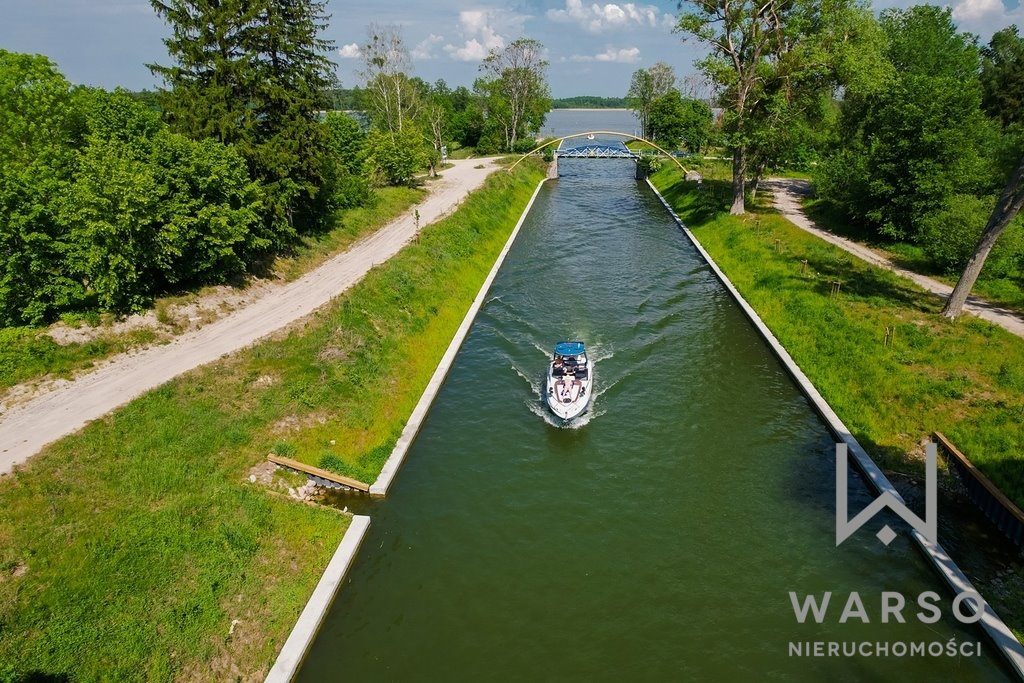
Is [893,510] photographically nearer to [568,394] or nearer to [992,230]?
[568,394]

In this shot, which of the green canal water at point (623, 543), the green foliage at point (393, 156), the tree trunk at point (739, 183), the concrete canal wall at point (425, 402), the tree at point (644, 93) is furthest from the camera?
the tree at point (644, 93)

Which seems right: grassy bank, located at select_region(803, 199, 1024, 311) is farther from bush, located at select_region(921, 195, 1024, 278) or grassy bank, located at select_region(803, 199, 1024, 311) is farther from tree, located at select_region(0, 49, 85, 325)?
tree, located at select_region(0, 49, 85, 325)

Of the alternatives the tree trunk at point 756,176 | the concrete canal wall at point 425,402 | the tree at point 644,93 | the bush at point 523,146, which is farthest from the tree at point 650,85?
the concrete canal wall at point 425,402

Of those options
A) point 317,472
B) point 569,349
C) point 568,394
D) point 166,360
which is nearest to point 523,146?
point 569,349

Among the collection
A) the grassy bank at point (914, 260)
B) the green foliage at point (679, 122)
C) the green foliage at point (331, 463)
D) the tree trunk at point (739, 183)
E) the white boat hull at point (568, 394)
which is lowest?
the green foliage at point (331, 463)

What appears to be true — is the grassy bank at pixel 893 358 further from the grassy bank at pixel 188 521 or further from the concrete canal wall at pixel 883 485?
the grassy bank at pixel 188 521

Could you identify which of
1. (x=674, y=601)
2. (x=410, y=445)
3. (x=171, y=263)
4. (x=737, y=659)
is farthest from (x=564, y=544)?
(x=171, y=263)

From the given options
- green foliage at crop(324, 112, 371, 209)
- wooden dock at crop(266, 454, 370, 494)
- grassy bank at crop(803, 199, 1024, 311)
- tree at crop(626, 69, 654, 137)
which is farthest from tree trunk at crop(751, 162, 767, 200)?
tree at crop(626, 69, 654, 137)

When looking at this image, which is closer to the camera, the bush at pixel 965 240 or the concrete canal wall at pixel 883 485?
the concrete canal wall at pixel 883 485
